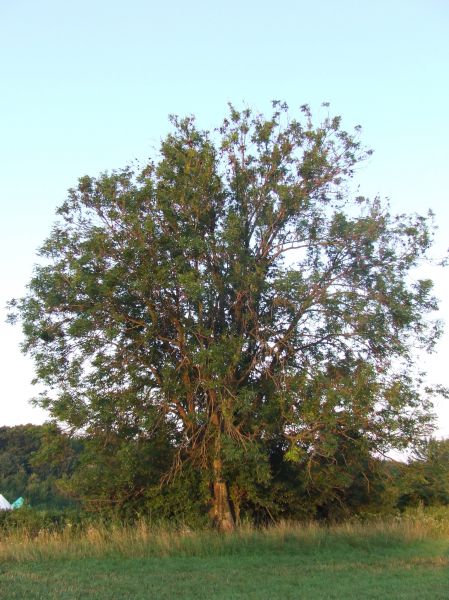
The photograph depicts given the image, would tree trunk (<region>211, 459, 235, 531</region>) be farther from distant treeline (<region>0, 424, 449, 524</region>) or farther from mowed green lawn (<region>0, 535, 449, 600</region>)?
mowed green lawn (<region>0, 535, 449, 600</region>)

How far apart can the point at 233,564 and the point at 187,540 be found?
2.13 m

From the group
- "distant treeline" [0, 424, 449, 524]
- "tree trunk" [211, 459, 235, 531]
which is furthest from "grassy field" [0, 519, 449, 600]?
"tree trunk" [211, 459, 235, 531]

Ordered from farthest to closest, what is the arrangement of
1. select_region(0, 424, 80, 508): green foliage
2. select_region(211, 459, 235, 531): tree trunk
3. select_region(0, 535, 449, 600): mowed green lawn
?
select_region(0, 424, 80, 508): green foliage < select_region(211, 459, 235, 531): tree trunk < select_region(0, 535, 449, 600): mowed green lawn

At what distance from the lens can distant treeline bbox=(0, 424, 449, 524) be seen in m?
16.7

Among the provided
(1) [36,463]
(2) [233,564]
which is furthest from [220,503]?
(2) [233,564]

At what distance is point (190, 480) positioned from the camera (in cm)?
1823

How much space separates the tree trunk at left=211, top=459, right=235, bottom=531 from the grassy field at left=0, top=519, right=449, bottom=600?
1909 mm

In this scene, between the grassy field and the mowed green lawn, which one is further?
the grassy field

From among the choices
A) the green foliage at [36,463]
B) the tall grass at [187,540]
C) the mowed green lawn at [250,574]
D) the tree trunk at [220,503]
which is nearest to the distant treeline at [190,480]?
the green foliage at [36,463]

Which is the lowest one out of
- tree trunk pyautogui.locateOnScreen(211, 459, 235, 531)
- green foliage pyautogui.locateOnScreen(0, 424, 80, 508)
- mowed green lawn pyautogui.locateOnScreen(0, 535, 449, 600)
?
mowed green lawn pyautogui.locateOnScreen(0, 535, 449, 600)

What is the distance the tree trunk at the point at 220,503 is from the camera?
16936 mm

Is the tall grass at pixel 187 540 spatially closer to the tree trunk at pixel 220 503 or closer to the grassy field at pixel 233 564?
the grassy field at pixel 233 564

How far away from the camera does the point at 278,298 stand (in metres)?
16.1

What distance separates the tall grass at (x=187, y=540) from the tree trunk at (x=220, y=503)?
1.16 m
